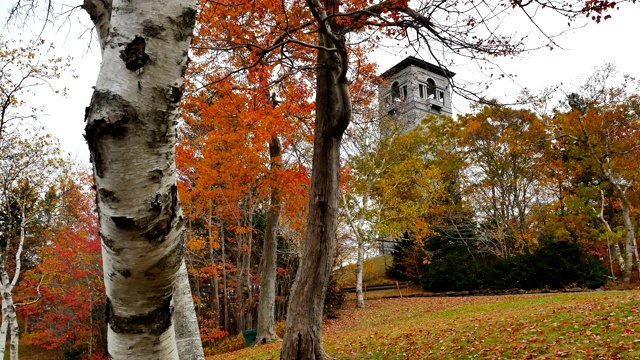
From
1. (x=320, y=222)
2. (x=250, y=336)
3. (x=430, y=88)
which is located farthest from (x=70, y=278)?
(x=430, y=88)

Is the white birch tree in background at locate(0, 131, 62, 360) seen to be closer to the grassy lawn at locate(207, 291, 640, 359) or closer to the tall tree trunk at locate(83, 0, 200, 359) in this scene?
the grassy lawn at locate(207, 291, 640, 359)

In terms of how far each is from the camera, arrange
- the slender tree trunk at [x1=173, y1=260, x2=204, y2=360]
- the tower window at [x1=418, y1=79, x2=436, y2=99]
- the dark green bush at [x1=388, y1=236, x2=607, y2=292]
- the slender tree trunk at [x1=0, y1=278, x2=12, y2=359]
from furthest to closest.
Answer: the dark green bush at [x1=388, y1=236, x2=607, y2=292] < the slender tree trunk at [x1=0, y1=278, x2=12, y2=359] < the tower window at [x1=418, y1=79, x2=436, y2=99] < the slender tree trunk at [x1=173, y1=260, x2=204, y2=360]

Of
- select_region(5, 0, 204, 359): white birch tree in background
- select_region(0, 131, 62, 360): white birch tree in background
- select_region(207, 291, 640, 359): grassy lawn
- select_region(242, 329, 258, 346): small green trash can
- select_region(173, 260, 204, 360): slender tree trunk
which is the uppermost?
select_region(0, 131, 62, 360): white birch tree in background

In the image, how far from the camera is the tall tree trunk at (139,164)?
3.11ft

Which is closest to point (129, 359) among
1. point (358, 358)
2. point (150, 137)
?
point (150, 137)

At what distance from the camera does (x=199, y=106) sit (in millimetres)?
9680

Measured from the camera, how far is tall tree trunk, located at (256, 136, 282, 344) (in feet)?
35.4

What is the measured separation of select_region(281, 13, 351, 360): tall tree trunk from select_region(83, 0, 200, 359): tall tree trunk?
14.4 ft

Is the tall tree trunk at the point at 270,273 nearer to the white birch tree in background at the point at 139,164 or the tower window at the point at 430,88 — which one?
the tower window at the point at 430,88

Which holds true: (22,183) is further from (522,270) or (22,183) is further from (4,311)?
(522,270)

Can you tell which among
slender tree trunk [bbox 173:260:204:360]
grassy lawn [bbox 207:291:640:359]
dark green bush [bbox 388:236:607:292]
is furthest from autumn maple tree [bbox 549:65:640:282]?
slender tree trunk [bbox 173:260:204:360]

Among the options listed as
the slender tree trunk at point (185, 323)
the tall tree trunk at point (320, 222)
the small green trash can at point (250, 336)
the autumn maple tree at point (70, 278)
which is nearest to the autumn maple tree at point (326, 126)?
the tall tree trunk at point (320, 222)

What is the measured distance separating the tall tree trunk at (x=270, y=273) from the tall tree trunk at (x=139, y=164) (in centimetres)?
958

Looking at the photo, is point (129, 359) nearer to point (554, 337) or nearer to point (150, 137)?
point (150, 137)
